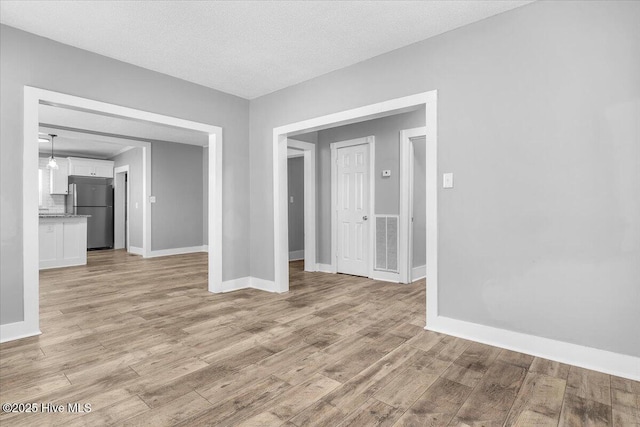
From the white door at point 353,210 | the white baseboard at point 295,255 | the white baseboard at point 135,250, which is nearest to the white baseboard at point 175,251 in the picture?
the white baseboard at point 135,250

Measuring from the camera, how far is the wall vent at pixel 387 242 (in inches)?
195

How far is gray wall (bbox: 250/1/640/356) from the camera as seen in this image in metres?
2.16

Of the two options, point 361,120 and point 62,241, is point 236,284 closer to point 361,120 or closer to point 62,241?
point 361,120

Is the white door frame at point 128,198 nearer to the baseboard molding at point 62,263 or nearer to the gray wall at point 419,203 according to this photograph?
the baseboard molding at point 62,263

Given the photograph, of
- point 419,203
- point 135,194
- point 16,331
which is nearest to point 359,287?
point 419,203

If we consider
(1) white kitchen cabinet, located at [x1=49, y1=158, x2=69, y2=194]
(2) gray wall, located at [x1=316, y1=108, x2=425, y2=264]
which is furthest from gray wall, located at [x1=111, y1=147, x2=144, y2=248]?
(2) gray wall, located at [x1=316, y1=108, x2=425, y2=264]

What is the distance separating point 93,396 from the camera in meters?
1.91

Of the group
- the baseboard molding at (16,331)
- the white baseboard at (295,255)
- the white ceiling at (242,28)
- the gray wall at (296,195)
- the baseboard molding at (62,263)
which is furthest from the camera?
the gray wall at (296,195)

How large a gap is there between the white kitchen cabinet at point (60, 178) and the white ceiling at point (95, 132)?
373 mm

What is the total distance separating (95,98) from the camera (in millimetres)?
3256

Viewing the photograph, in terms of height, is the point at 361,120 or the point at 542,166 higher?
the point at 361,120

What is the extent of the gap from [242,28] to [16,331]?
315cm

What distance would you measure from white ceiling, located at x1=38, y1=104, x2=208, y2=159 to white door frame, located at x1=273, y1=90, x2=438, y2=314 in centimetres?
115

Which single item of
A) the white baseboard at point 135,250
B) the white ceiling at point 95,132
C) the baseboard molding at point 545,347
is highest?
the white ceiling at point 95,132
